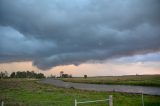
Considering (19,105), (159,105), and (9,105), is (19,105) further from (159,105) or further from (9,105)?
(159,105)

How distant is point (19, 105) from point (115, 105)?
14934 millimetres

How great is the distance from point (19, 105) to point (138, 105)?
18657mm

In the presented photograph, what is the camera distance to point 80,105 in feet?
155

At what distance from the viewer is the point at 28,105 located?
46.2 meters

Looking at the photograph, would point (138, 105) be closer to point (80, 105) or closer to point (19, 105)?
point (80, 105)

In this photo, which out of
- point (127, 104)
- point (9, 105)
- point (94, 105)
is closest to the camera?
point (9, 105)

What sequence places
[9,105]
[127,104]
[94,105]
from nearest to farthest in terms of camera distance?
[9,105] < [94,105] < [127,104]

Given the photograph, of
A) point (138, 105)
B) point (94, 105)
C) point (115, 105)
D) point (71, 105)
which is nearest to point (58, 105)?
point (71, 105)

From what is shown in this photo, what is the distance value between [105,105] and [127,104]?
5161 millimetres

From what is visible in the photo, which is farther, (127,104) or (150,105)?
(127,104)

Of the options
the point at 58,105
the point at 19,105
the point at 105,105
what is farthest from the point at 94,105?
the point at 19,105

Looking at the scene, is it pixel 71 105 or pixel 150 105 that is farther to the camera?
pixel 71 105

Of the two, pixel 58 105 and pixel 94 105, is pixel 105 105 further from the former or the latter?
pixel 58 105

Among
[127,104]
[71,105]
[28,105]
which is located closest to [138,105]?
[127,104]
